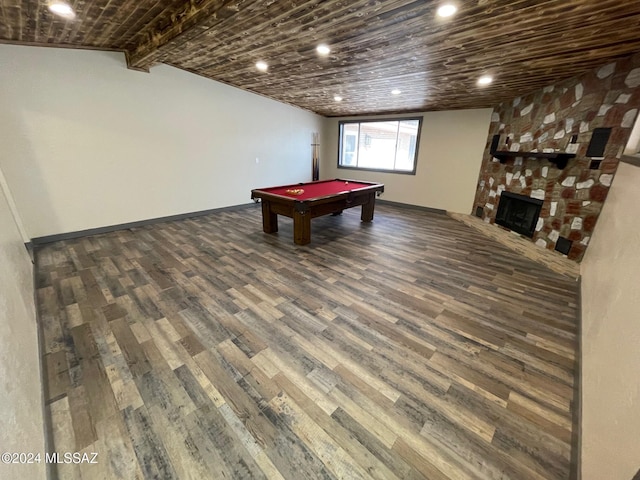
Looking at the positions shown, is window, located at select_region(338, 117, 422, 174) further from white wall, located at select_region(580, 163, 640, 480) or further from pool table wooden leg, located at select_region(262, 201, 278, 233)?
white wall, located at select_region(580, 163, 640, 480)

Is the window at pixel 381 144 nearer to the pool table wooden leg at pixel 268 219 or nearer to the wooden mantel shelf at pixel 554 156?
the wooden mantel shelf at pixel 554 156

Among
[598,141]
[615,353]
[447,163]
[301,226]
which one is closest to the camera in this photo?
[615,353]

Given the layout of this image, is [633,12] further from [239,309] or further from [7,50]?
[7,50]

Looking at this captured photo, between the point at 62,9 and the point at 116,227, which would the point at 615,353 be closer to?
the point at 62,9

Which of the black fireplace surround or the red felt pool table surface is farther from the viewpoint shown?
the red felt pool table surface

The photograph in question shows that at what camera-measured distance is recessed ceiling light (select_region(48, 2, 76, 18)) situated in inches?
102

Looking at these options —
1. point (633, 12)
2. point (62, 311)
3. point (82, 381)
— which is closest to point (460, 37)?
point (633, 12)

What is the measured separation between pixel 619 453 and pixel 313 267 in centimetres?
275

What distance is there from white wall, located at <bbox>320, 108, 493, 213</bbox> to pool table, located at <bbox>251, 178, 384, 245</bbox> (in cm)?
201

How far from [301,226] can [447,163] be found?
4243 mm

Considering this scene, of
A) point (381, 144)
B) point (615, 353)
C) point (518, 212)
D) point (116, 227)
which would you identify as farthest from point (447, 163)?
point (116, 227)

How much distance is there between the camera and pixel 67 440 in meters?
1.36

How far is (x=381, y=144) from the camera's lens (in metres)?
7.28

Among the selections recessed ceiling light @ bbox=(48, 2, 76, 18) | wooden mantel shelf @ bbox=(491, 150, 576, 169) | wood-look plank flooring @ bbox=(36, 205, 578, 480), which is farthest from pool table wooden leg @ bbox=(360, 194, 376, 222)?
recessed ceiling light @ bbox=(48, 2, 76, 18)
